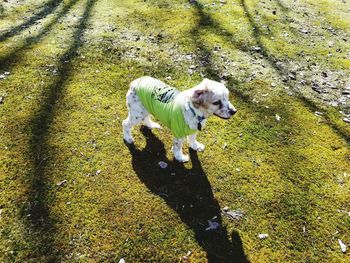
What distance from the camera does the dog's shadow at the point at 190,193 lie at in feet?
19.0

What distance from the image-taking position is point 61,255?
556 cm

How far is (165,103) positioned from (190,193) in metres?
2.00

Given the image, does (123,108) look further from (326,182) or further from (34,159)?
(326,182)

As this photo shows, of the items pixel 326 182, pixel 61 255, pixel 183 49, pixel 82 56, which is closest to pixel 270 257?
pixel 326 182

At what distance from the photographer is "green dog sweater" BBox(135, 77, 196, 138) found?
6.29 m

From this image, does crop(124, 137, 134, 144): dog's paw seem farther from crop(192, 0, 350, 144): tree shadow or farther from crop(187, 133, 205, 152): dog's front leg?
crop(192, 0, 350, 144): tree shadow

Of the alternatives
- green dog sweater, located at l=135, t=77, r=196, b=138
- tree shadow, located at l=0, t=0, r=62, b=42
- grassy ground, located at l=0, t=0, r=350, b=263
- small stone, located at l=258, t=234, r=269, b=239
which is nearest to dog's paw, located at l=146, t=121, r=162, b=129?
grassy ground, located at l=0, t=0, r=350, b=263

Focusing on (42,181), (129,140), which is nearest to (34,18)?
(129,140)

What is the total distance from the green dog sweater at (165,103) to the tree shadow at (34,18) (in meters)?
6.92

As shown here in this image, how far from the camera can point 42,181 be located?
664 centimetres

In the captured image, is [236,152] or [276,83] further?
[276,83]

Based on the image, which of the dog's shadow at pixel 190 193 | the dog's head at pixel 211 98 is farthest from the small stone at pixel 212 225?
the dog's head at pixel 211 98

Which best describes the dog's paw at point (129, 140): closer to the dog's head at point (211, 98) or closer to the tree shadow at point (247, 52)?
the dog's head at point (211, 98)

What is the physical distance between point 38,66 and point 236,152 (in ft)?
21.9
